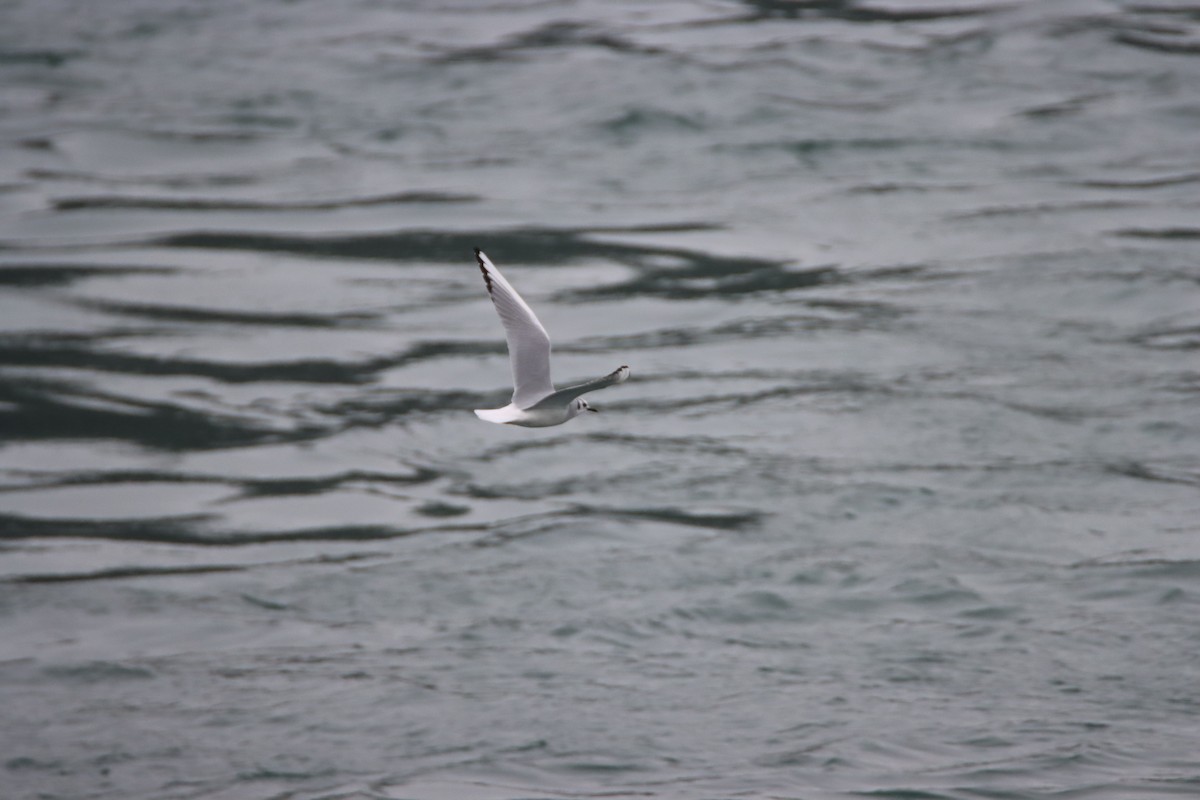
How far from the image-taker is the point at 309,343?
14.6 m

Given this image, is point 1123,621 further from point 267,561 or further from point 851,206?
point 851,206

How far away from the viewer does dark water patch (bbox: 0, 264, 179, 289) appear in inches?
620

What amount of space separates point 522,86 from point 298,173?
3.54 meters

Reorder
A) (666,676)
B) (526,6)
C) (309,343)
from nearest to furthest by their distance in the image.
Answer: (666,676) → (309,343) → (526,6)

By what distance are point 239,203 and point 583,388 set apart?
1262 cm

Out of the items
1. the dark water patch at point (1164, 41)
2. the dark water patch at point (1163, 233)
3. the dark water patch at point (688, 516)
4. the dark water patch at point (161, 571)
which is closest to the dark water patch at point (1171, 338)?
the dark water patch at point (1163, 233)

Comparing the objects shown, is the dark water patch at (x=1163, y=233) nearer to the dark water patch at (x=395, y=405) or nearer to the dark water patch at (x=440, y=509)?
the dark water patch at (x=395, y=405)

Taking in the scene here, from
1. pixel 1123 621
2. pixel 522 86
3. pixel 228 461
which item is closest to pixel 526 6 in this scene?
pixel 522 86

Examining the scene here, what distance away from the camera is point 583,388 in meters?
5.91

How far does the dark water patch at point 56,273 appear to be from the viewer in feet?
51.7

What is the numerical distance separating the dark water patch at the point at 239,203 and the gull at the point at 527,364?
36.6 ft

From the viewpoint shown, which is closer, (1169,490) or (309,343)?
(1169,490)

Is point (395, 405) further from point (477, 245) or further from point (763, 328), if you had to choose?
point (763, 328)

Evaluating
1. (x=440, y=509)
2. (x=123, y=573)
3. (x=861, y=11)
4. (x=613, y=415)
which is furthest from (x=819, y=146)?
(x=123, y=573)
